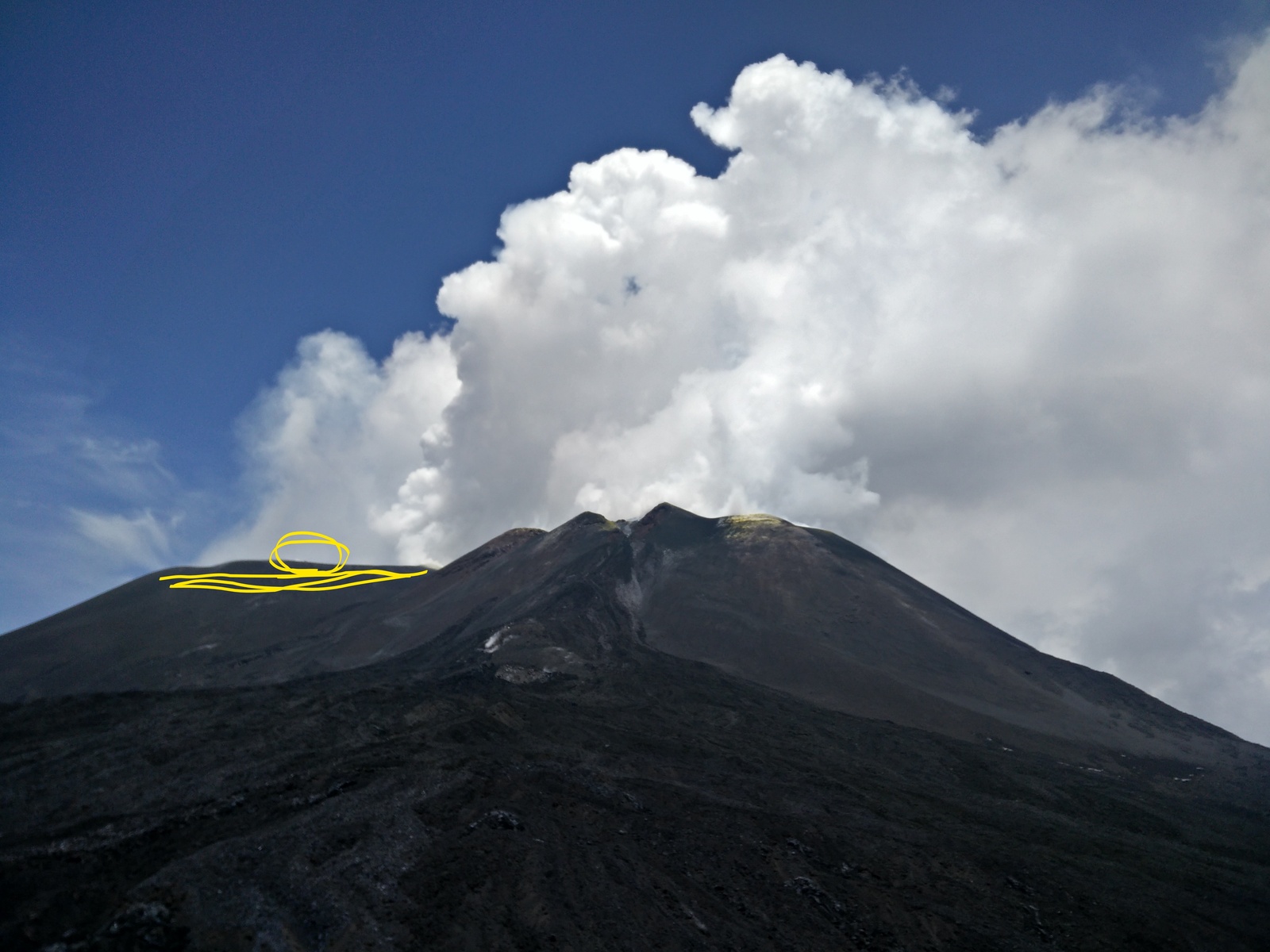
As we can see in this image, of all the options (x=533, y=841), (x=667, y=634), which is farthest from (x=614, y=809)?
(x=667, y=634)

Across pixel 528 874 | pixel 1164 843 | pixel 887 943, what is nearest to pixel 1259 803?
pixel 1164 843

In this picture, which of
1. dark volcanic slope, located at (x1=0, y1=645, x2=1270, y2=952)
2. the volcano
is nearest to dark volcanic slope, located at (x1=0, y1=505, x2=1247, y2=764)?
the volcano

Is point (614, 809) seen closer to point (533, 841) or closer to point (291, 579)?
point (533, 841)

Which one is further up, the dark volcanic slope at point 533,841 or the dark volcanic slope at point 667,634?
the dark volcanic slope at point 667,634

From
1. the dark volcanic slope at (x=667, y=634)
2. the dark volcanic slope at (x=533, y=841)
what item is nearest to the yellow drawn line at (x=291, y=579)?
the dark volcanic slope at (x=667, y=634)

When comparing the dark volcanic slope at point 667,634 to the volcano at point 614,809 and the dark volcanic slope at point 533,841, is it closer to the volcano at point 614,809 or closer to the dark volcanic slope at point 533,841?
the volcano at point 614,809
